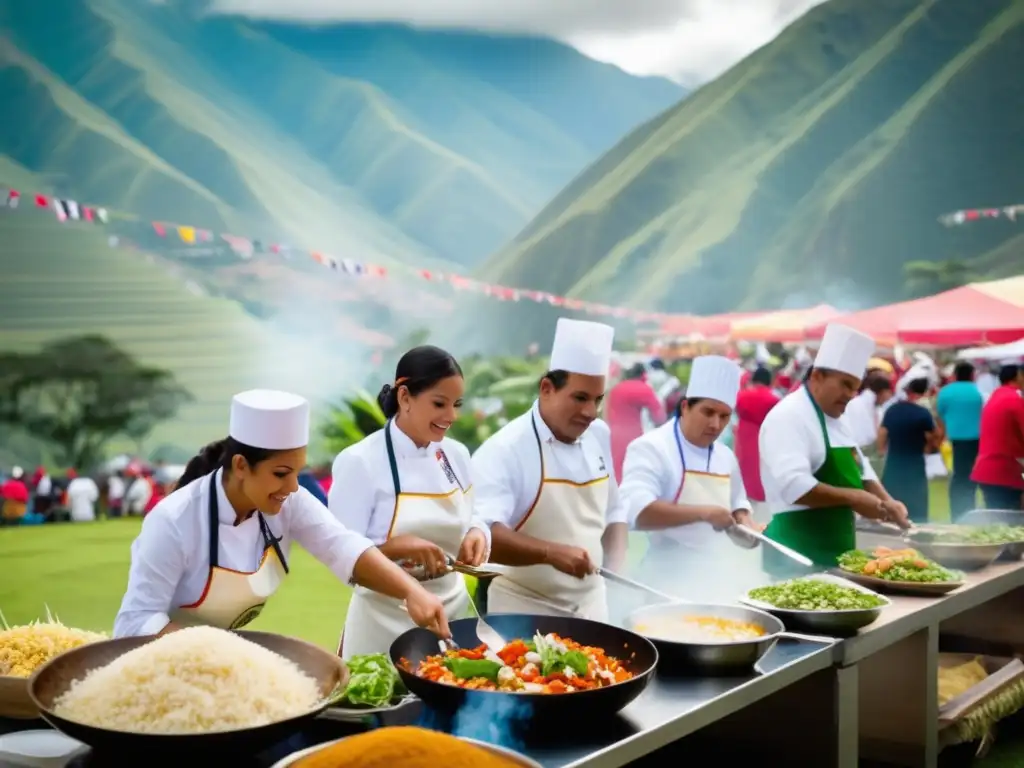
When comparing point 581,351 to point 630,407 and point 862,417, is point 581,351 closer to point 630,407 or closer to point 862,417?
point 630,407

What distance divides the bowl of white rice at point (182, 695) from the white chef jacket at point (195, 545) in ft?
0.68

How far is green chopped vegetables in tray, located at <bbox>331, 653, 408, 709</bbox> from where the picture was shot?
5.03 ft

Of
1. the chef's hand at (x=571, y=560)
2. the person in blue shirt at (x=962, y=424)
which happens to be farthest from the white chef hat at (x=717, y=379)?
the person in blue shirt at (x=962, y=424)

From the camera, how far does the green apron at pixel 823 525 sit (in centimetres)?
324

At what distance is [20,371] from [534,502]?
898 centimetres

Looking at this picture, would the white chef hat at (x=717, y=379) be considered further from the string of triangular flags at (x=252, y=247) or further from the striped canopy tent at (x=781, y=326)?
the striped canopy tent at (x=781, y=326)

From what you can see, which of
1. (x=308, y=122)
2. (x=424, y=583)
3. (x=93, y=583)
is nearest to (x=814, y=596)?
(x=424, y=583)

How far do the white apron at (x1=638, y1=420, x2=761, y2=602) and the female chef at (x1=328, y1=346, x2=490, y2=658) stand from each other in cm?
95

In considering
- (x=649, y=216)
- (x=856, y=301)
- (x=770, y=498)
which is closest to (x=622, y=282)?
(x=649, y=216)

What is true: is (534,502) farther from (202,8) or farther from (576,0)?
(576,0)

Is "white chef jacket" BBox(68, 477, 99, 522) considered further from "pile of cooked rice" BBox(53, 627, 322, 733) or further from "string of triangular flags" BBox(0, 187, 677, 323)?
"pile of cooked rice" BBox(53, 627, 322, 733)

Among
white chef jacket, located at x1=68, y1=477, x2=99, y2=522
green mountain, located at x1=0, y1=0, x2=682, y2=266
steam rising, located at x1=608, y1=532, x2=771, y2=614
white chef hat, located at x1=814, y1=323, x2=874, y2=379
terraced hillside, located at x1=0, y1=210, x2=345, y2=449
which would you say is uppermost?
green mountain, located at x1=0, y1=0, x2=682, y2=266

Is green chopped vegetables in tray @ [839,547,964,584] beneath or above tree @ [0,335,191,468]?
beneath

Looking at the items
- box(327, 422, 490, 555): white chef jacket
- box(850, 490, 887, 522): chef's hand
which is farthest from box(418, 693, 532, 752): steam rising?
Result: box(850, 490, 887, 522): chef's hand
